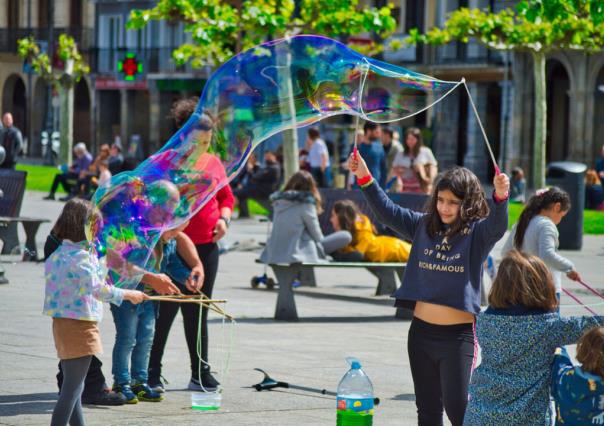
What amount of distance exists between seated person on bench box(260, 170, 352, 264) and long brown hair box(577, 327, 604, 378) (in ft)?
25.4

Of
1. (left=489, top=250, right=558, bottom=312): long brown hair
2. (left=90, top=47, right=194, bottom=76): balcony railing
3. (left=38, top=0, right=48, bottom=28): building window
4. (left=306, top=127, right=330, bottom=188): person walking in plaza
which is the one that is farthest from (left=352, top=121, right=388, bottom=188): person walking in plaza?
(left=38, top=0, right=48, bottom=28): building window

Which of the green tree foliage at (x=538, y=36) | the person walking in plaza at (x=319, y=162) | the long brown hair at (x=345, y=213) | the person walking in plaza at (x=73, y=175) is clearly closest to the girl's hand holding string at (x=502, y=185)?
the long brown hair at (x=345, y=213)

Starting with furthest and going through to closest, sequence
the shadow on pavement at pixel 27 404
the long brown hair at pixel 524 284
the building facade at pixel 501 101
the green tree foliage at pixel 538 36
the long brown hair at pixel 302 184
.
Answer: the building facade at pixel 501 101 → the green tree foliage at pixel 538 36 → the long brown hair at pixel 302 184 → the shadow on pavement at pixel 27 404 → the long brown hair at pixel 524 284

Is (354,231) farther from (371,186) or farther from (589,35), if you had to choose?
(589,35)

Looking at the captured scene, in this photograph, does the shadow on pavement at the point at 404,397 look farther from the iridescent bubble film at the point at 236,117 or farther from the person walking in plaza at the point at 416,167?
the person walking in plaza at the point at 416,167

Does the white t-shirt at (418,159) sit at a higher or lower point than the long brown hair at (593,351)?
lower

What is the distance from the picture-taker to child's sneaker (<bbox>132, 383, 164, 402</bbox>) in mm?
7965

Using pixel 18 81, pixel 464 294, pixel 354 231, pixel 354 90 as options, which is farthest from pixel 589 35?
pixel 18 81

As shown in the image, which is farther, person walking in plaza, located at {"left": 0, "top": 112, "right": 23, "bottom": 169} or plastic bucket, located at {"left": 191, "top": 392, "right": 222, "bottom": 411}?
person walking in plaza, located at {"left": 0, "top": 112, "right": 23, "bottom": 169}

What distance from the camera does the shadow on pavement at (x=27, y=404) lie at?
7441 millimetres

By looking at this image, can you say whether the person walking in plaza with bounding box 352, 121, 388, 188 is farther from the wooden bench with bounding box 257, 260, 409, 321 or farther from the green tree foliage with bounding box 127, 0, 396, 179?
the wooden bench with bounding box 257, 260, 409, 321

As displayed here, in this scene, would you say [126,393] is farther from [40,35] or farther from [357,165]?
[40,35]

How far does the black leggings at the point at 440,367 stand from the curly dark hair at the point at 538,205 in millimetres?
2336

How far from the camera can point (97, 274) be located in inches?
267
